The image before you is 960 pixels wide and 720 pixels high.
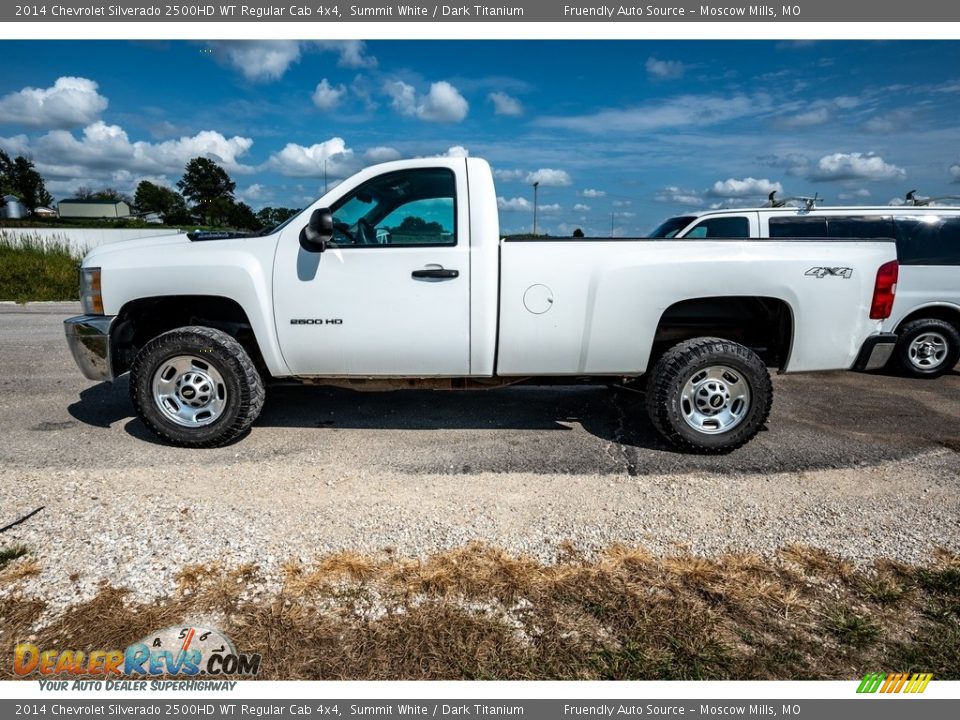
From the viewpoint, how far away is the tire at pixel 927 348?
668cm

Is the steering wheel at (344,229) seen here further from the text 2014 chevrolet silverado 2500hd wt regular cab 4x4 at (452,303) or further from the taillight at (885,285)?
the taillight at (885,285)

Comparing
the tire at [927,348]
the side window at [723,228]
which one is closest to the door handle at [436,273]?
the side window at [723,228]

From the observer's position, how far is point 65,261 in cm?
1673

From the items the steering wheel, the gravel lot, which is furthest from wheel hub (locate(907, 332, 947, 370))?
the steering wheel

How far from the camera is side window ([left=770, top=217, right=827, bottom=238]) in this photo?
22.7 ft

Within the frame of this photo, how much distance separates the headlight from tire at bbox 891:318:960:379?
798 centimetres

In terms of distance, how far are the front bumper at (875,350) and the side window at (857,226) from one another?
3.32 meters

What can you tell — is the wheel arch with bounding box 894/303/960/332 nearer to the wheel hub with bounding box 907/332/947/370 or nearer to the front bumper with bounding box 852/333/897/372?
the wheel hub with bounding box 907/332/947/370

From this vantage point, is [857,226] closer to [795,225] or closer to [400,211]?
[795,225]

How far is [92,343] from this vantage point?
4.11m

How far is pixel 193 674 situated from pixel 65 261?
18.7m

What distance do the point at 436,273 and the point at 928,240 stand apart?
6212 mm

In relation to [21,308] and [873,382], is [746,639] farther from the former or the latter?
[21,308]

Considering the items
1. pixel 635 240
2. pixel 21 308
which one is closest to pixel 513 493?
pixel 635 240
